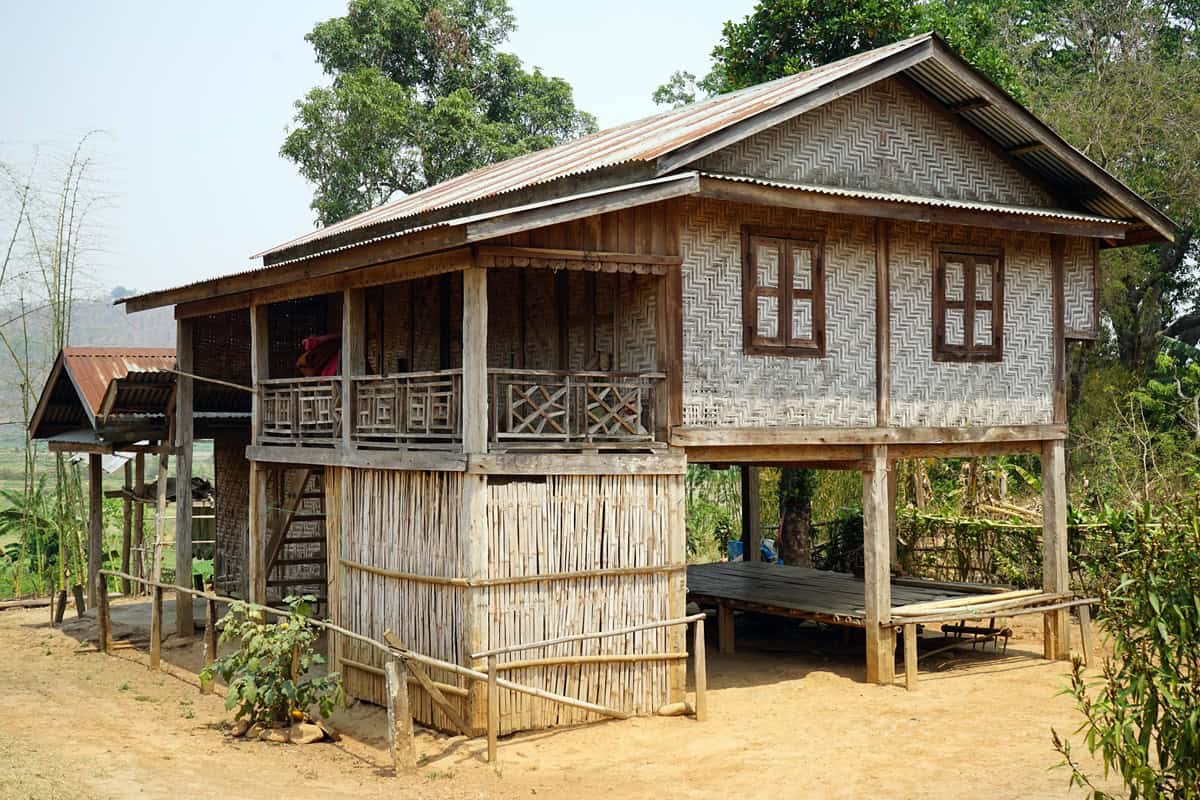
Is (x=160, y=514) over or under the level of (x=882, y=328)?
under

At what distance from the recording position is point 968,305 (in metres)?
14.1

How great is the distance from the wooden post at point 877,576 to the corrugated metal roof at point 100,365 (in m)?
9.92

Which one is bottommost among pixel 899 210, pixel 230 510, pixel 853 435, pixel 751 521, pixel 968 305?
pixel 751 521

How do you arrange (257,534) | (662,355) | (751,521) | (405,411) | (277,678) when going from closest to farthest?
(277,678)
(662,355)
(405,411)
(257,534)
(751,521)

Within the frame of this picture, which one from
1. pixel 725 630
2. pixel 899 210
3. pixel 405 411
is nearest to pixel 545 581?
pixel 405 411

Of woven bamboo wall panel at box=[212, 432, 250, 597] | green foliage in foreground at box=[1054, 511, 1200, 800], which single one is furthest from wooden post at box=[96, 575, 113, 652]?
green foliage in foreground at box=[1054, 511, 1200, 800]

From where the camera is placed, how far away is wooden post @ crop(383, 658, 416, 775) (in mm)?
10305

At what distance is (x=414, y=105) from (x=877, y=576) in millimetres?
19382

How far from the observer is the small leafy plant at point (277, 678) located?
11.7 m

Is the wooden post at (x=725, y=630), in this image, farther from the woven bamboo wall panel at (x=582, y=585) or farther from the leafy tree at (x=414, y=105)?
the leafy tree at (x=414, y=105)

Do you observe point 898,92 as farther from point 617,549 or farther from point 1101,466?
point 1101,466

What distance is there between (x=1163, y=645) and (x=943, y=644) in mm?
9947

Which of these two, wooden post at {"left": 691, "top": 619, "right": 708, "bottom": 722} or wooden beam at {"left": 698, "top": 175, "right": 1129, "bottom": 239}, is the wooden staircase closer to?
wooden post at {"left": 691, "top": 619, "right": 708, "bottom": 722}

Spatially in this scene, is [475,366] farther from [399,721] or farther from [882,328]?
[882,328]
